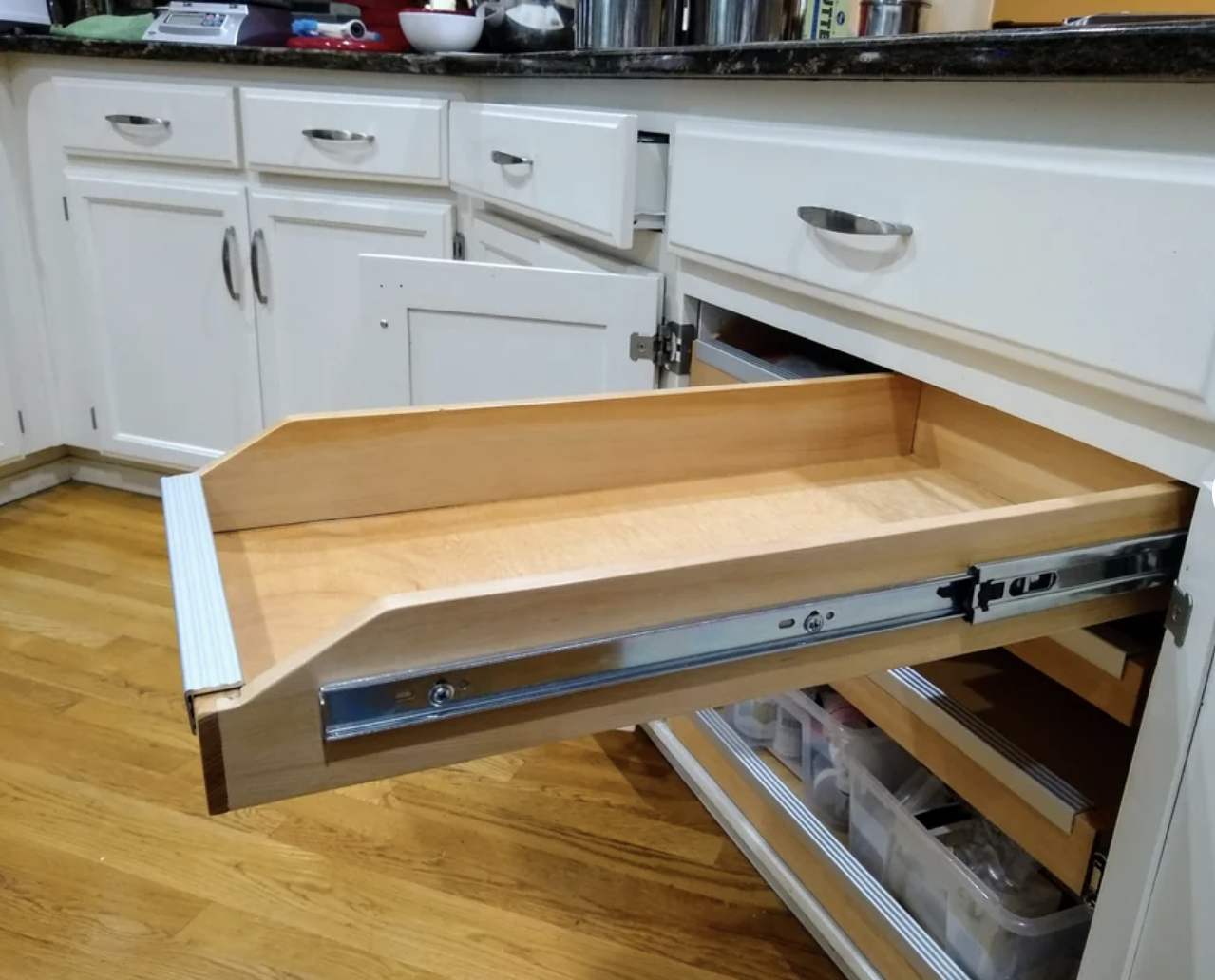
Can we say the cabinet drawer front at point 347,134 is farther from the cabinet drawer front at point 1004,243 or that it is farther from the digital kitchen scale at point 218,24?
the cabinet drawer front at point 1004,243

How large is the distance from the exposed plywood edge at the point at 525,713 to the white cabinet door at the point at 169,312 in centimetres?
163

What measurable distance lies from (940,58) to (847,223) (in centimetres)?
17

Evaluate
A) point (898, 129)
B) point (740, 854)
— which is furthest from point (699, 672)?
point (740, 854)

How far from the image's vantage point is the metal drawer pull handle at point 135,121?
1.85 metres

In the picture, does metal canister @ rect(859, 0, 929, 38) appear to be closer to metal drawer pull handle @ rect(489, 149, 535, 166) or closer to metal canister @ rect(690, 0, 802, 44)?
metal canister @ rect(690, 0, 802, 44)

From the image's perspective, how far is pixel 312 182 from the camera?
1.82m

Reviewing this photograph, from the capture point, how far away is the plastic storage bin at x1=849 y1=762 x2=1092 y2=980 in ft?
2.69

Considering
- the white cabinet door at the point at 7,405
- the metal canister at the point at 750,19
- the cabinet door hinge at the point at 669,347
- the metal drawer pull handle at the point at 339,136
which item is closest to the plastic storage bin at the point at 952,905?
the cabinet door hinge at the point at 669,347

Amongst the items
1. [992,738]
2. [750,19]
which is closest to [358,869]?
[992,738]

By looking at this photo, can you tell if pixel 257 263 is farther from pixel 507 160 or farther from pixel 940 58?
pixel 940 58

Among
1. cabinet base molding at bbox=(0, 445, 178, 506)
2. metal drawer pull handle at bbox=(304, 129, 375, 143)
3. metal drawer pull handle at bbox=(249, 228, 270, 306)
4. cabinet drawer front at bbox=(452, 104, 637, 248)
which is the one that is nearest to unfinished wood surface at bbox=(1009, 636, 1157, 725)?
cabinet drawer front at bbox=(452, 104, 637, 248)

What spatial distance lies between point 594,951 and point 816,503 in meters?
0.58

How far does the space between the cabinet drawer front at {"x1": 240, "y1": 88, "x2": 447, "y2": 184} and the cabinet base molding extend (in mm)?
766

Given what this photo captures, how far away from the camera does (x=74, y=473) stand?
7.46 feet
